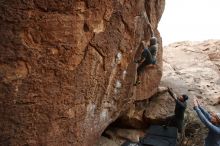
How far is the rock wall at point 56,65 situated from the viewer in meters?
6.75

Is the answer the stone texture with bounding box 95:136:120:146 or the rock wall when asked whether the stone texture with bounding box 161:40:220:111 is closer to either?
the stone texture with bounding box 95:136:120:146

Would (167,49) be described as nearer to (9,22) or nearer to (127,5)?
(127,5)

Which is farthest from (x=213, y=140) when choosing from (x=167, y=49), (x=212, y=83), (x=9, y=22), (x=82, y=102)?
(x=167, y=49)

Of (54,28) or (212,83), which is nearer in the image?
(54,28)

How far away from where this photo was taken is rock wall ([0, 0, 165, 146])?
6746 mm

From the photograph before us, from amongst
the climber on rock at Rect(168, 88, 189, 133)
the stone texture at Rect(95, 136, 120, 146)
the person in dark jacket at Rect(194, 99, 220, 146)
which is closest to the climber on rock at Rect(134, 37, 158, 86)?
the climber on rock at Rect(168, 88, 189, 133)

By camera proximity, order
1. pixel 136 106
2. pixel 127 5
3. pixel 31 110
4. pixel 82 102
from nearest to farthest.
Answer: pixel 31 110 → pixel 82 102 → pixel 127 5 → pixel 136 106

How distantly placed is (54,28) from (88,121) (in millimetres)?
2598

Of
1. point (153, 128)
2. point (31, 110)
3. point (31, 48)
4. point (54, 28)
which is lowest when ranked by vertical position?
point (153, 128)

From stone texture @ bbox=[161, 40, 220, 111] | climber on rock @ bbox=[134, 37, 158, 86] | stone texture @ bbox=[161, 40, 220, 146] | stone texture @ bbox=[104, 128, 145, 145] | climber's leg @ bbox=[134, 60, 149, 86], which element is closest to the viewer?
climber on rock @ bbox=[134, 37, 158, 86]

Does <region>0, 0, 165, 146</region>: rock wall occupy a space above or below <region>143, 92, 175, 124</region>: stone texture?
above

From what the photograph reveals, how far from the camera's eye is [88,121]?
8273 mm

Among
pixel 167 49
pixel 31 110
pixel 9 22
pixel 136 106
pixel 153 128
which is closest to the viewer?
pixel 9 22

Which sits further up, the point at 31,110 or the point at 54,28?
the point at 54,28
